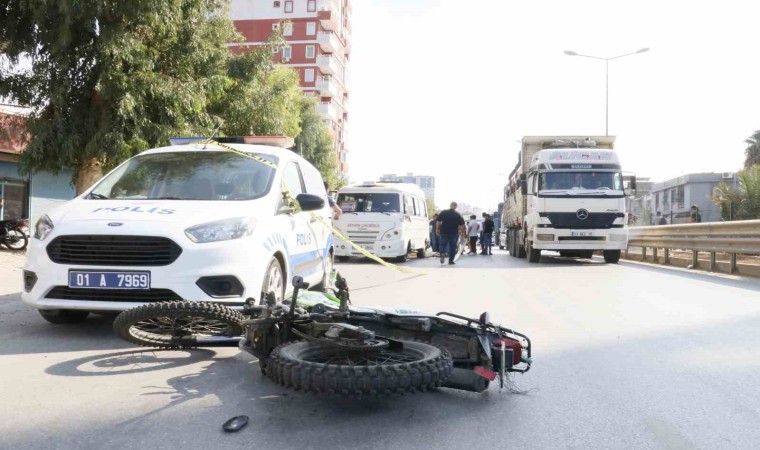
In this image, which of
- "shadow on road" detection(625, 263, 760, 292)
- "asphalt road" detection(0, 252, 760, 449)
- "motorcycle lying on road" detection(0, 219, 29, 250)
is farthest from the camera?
"motorcycle lying on road" detection(0, 219, 29, 250)

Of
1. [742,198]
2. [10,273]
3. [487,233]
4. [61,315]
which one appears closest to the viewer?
[61,315]

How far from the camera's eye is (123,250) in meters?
4.64

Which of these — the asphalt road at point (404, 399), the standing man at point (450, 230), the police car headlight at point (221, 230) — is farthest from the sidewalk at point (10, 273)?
the standing man at point (450, 230)

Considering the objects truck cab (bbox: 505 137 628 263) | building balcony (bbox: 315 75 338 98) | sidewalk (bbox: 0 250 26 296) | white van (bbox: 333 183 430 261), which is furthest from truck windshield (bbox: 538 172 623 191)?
building balcony (bbox: 315 75 338 98)

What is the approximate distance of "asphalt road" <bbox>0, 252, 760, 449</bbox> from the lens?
114 inches

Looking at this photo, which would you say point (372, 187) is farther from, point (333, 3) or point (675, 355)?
point (333, 3)

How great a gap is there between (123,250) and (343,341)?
2.22 meters

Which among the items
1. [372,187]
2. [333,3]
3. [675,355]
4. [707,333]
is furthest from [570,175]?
[333,3]

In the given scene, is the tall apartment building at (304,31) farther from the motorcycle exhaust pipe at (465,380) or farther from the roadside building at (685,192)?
the motorcycle exhaust pipe at (465,380)

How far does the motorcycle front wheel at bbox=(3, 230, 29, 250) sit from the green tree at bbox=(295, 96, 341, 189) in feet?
79.7

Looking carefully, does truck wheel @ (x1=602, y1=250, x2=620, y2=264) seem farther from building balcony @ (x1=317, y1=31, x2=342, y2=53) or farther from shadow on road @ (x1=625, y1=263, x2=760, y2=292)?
building balcony @ (x1=317, y1=31, x2=342, y2=53)

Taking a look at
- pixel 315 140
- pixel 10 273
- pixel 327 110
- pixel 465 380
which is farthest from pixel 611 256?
pixel 327 110

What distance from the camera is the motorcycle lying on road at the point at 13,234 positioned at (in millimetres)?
15184

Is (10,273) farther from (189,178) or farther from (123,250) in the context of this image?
(123,250)
